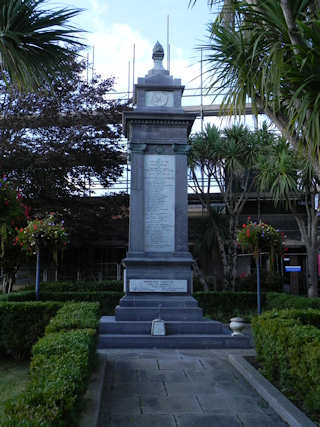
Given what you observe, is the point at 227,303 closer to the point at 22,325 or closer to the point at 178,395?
the point at 22,325

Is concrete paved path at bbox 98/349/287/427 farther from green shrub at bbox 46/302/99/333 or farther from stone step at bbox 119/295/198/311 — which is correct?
stone step at bbox 119/295/198/311

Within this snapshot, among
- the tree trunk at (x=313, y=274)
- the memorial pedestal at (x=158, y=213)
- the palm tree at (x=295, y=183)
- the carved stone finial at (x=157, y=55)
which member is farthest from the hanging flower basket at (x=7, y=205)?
the tree trunk at (x=313, y=274)

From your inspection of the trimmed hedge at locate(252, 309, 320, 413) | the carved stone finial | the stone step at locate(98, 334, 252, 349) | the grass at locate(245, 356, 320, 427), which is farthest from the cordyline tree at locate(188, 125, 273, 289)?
the trimmed hedge at locate(252, 309, 320, 413)

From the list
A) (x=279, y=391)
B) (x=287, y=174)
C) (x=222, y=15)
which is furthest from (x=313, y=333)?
(x=287, y=174)

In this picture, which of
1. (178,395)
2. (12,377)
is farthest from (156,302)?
(178,395)

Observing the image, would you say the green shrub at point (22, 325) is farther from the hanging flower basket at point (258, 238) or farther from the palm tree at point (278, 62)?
the hanging flower basket at point (258, 238)

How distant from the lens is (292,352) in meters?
5.02

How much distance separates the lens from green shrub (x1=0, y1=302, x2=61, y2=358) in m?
7.89

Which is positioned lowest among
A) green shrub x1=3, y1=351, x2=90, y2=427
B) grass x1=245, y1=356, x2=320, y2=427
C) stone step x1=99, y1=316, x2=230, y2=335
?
grass x1=245, y1=356, x2=320, y2=427

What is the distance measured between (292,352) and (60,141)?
15.1 meters

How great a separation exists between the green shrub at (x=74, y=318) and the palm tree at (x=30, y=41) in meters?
3.49

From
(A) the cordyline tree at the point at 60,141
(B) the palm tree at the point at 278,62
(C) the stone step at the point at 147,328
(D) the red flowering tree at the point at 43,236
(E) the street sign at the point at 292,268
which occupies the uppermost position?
(A) the cordyline tree at the point at 60,141

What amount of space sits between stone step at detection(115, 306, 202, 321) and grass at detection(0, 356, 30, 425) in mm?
2745

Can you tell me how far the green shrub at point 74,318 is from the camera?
21.1 ft
